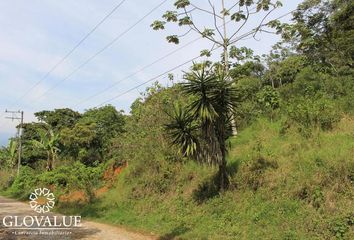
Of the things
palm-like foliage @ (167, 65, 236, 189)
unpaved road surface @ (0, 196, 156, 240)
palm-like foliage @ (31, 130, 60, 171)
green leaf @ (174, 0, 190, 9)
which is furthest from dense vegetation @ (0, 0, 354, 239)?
palm-like foliage @ (31, 130, 60, 171)

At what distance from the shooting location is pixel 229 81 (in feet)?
44.9

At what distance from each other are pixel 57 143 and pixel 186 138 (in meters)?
27.4

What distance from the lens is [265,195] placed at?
41.7 ft

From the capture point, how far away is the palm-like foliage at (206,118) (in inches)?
519

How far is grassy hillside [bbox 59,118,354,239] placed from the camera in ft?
34.6

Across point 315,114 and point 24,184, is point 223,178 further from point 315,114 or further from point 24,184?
point 24,184

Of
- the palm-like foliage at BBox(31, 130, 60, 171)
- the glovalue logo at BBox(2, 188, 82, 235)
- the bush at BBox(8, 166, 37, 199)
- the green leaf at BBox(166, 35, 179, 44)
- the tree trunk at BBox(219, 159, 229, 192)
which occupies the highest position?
the green leaf at BBox(166, 35, 179, 44)

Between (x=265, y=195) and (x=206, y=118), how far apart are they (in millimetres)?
3449

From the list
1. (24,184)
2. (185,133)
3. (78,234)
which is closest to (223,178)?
(185,133)

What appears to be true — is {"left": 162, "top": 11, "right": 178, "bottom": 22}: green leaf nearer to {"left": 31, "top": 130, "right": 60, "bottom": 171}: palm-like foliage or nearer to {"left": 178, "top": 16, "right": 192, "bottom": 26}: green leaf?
{"left": 178, "top": 16, "right": 192, "bottom": 26}: green leaf

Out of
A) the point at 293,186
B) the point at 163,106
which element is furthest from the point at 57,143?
the point at 293,186

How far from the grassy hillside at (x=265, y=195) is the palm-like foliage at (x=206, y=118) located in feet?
4.30

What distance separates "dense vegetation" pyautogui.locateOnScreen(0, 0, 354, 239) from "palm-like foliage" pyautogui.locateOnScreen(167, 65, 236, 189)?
0.04m

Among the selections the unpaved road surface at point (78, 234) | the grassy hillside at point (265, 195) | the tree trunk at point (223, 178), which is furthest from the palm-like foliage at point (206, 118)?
the unpaved road surface at point (78, 234)
